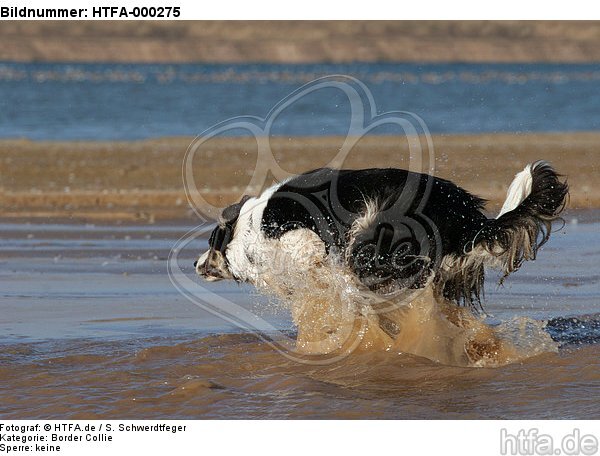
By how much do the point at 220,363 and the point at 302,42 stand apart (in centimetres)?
6814

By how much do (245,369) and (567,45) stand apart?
215ft

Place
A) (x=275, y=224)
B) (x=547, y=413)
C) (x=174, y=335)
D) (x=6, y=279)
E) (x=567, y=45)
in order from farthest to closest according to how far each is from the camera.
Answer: (x=567, y=45)
(x=6, y=279)
(x=174, y=335)
(x=275, y=224)
(x=547, y=413)

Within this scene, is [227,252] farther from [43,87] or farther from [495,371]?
[43,87]

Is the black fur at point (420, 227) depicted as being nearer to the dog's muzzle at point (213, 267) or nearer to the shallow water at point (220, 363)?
the shallow water at point (220, 363)

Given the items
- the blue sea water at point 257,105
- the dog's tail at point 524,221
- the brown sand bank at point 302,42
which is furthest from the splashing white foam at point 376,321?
the brown sand bank at point 302,42

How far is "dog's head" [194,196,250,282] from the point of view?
7340 mm

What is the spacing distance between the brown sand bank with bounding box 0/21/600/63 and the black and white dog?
6376cm

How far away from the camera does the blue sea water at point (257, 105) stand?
24.4 metres

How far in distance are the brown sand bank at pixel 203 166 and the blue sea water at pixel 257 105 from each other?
8.14 feet

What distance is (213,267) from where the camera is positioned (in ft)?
24.6

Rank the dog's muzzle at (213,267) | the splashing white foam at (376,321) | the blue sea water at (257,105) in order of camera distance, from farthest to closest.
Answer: the blue sea water at (257,105) → the dog's muzzle at (213,267) → the splashing white foam at (376,321)

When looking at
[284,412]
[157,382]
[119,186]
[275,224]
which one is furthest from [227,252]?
[119,186]

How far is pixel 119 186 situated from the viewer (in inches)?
582

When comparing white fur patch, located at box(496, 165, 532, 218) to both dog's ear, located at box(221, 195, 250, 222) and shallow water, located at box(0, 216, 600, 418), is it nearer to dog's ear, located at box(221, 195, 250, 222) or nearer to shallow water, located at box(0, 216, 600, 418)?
shallow water, located at box(0, 216, 600, 418)
